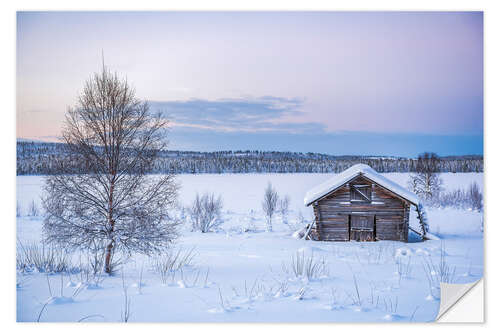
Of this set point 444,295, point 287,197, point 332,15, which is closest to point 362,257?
point 444,295

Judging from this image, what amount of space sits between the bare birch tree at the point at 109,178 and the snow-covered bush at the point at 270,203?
26.6 ft

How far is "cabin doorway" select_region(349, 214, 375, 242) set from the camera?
9.91 metres

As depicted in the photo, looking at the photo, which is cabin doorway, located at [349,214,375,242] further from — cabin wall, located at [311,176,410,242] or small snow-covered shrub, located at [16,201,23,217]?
small snow-covered shrub, located at [16,201,23,217]

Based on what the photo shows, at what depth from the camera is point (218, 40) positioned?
6762mm

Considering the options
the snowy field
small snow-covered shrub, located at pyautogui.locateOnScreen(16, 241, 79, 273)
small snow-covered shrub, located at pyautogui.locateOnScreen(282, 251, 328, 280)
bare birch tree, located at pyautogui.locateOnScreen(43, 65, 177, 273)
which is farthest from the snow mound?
small snow-covered shrub, located at pyautogui.locateOnScreen(282, 251, 328, 280)

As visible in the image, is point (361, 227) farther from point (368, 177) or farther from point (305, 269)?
point (305, 269)

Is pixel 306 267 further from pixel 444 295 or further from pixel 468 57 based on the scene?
pixel 468 57

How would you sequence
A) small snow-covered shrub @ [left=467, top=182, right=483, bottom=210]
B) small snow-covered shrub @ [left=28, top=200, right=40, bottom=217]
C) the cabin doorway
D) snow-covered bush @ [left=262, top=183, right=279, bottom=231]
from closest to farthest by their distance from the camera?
small snow-covered shrub @ [left=28, top=200, right=40, bottom=217] < small snow-covered shrub @ [left=467, top=182, right=483, bottom=210] < the cabin doorway < snow-covered bush @ [left=262, top=183, right=279, bottom=231]

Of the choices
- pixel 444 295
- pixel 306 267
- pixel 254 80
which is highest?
pixel 254 80

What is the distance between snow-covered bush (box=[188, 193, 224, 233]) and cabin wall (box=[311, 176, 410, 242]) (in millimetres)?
4656

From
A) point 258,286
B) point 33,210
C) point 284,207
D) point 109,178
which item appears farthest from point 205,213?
point 258,286

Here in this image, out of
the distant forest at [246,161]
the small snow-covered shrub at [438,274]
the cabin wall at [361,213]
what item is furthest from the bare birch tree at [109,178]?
the cabin wall at [361,213]

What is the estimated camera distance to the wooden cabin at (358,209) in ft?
32.0
